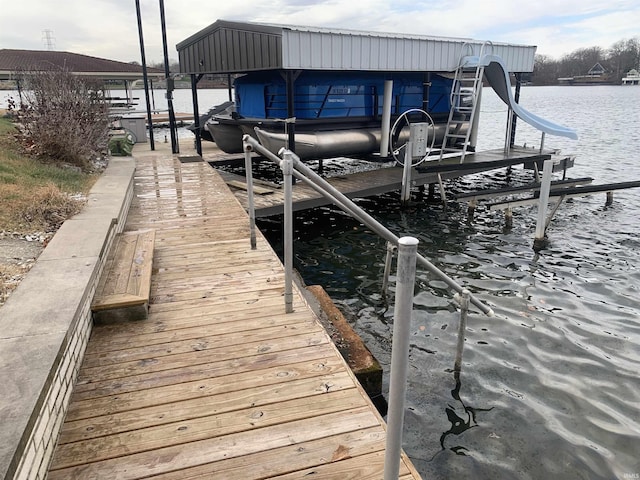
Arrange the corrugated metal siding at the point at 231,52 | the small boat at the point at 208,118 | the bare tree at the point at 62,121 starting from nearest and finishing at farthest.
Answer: the bare tree at the point at 62,121 → the corrugated metal siding at the point at 231,52 → the small boat at the point at 208,118

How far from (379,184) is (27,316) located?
896 centimetres

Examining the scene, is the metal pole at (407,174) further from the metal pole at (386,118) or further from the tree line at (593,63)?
the tree line at (593,63)

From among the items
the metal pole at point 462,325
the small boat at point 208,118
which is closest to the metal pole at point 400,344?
the metal pole at point 462,325

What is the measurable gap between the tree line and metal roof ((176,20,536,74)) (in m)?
102

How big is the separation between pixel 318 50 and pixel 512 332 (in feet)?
23.1

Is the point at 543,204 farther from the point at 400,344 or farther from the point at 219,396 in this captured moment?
the point at 400,344

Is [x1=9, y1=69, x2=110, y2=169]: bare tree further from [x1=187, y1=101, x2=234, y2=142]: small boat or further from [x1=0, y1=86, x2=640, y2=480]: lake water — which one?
[x1=187, y1=101, x2=234, y2=142]: small boat

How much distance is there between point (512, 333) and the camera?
561 cm

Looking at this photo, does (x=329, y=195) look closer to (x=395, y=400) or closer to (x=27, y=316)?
(x=395, y=400)

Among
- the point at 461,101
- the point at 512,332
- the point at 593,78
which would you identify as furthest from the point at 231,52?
the point at 593,78

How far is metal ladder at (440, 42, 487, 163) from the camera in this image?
12.5 metres

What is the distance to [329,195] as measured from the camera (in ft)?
9.78

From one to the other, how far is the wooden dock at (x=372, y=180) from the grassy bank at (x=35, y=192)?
9.82 ft

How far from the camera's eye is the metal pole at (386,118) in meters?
12.5
